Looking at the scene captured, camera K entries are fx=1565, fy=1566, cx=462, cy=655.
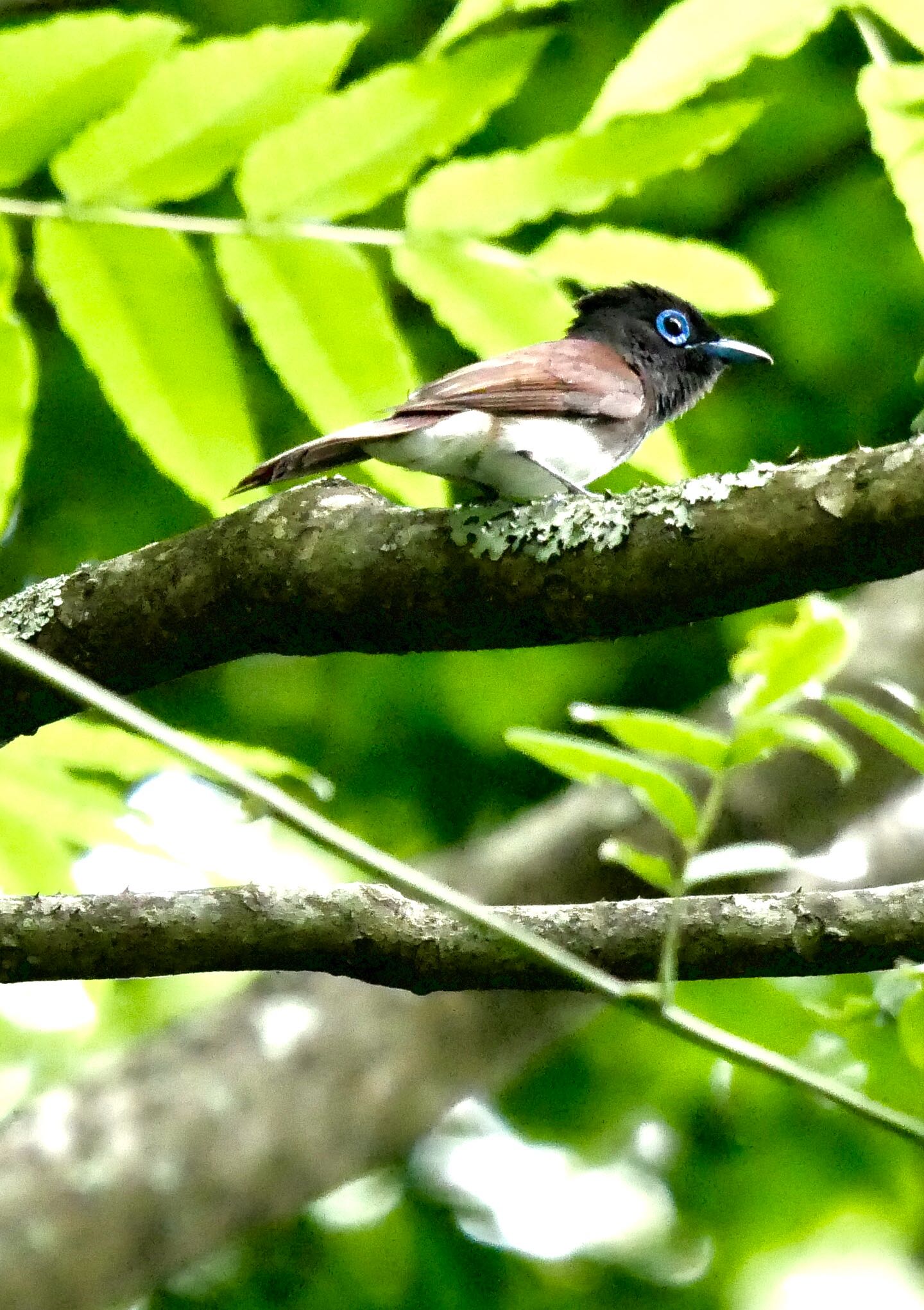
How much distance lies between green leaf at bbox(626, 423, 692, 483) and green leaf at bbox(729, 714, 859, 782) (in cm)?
123

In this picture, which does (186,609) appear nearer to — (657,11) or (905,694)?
(905,694)

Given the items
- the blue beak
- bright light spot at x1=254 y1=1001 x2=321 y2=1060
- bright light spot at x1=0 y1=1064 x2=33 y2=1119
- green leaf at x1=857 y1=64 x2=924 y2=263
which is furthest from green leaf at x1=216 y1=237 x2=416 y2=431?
bright light spot at x1=0 y1=1064 x2=33 y2=1119

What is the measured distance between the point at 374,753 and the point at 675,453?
3.57 meters

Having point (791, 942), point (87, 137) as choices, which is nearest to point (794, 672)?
point (791, 942)

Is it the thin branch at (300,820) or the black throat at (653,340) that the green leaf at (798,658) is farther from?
the black throat at (653,340)

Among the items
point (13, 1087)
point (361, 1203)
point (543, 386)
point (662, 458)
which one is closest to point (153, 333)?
point (662, 458)

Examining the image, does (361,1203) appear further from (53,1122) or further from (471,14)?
(471,14)

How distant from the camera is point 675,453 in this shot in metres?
2.91

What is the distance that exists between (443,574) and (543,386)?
1.45m

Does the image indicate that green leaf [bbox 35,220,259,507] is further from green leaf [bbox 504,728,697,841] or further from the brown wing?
green leaf [bbox 504,728,697,841]

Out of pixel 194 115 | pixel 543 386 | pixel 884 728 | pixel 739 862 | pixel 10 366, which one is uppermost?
pixel 194 115

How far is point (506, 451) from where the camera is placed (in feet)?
11.9

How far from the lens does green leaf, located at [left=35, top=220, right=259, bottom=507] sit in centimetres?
255

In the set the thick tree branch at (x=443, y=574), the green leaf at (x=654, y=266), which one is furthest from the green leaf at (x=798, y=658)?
the green leaf at (x=654, y=266)
